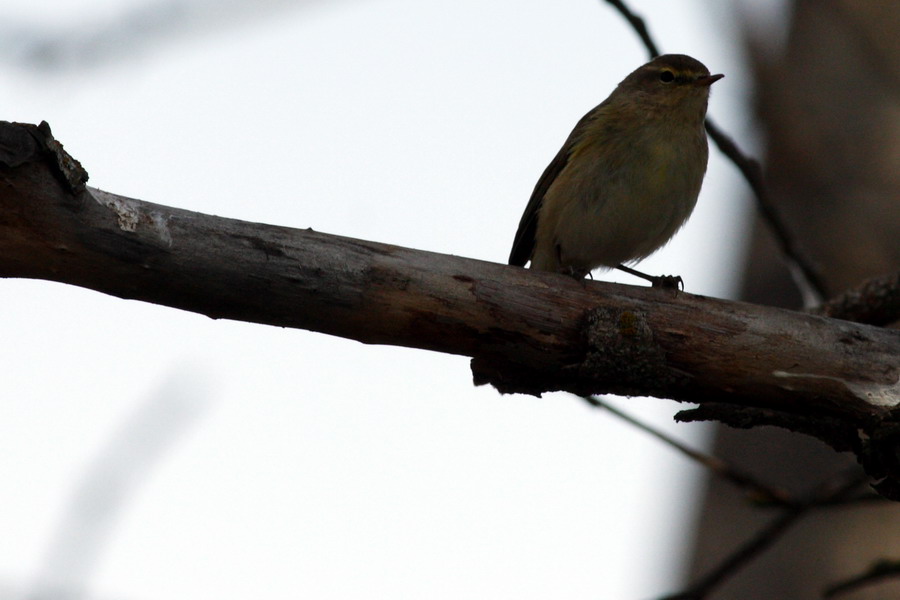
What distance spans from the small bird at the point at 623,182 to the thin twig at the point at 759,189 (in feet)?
1.81

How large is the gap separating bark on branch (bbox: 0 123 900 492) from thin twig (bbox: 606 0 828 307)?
Result: 1167 millimetres

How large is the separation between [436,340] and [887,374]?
5.01 feet

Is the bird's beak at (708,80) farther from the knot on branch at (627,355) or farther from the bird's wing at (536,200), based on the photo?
the knot on branch at (627,355)

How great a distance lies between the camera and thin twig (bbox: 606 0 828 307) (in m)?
4.15

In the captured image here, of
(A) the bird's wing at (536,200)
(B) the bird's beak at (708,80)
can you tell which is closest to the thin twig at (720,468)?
(A) the bird's wing at (536,200)

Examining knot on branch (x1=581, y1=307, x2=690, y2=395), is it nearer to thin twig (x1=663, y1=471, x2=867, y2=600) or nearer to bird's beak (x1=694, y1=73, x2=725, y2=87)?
thin twig (x1=663, y1=471, x2=867, y2=600)

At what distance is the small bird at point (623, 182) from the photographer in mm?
5008

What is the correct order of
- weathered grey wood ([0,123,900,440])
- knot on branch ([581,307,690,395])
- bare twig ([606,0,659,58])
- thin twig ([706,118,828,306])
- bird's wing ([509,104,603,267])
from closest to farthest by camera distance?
weathered grey wood ([0,123,900,440]) → knot on branch ([581,307,690,395]) → bare twig ([606,0,659,58]) → thin twig ([706,118,828,306]) → bird's wing ([509,104,603,267])

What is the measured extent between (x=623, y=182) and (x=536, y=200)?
25.2 inches

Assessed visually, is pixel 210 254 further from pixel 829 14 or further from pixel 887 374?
pixel 829 14

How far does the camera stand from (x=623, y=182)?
197 inches

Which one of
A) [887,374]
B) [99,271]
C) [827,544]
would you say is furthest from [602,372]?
[827,544]

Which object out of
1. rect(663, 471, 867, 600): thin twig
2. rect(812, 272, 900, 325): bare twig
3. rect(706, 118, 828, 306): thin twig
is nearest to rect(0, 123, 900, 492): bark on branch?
rect(812, 272, 900, 325): bare twig

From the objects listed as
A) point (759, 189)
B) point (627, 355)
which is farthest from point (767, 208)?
point (627, 355)
